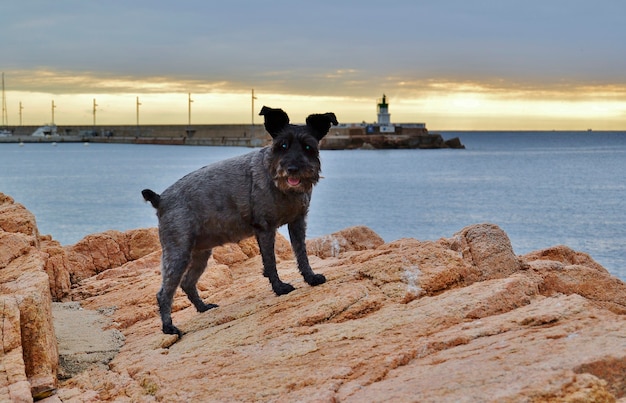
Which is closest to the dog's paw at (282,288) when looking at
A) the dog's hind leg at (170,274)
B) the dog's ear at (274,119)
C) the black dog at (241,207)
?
the black dog at (241,207)

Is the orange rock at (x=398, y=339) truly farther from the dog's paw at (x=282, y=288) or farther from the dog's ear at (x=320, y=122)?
the dog's ear at (x=320, y=122)

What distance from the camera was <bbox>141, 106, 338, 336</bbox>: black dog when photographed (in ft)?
29.2

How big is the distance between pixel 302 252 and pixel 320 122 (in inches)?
62.0

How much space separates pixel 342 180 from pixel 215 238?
8288cm

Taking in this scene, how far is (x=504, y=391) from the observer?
503 cm

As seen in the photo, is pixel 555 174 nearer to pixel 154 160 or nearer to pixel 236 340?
pixel 154 160

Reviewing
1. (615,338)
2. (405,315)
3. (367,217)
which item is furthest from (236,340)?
(367,217)

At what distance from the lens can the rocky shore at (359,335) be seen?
5.44 m

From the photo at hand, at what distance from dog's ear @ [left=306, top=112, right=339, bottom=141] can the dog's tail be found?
2.18m

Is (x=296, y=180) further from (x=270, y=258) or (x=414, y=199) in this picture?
(x=414, y=199)

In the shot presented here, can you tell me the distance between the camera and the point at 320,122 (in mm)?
8984

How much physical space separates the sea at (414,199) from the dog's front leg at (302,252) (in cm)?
2466

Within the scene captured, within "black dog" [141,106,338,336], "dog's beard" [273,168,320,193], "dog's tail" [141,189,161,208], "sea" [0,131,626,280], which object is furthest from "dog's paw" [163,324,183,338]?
"sea" [0,131,626,280]

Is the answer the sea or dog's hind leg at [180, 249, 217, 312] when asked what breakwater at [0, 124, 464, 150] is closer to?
the sea
